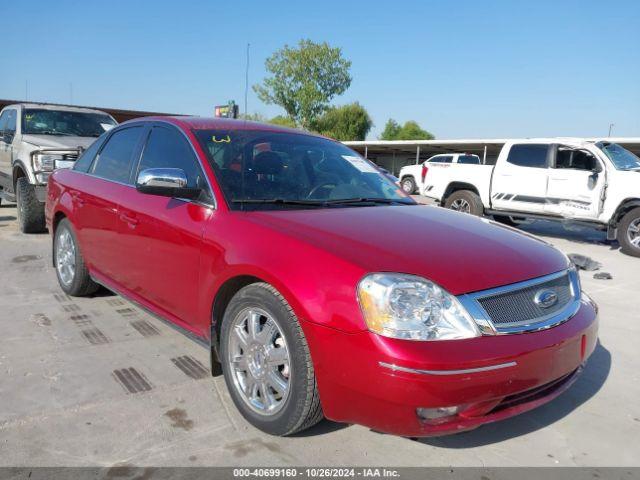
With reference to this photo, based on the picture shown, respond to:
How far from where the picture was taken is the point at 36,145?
24.1 ft

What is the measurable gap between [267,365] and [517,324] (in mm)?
1197

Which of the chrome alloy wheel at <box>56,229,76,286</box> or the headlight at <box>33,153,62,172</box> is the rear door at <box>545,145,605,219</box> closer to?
the chrome alloy wheel at <box>56,229,76,286</box>

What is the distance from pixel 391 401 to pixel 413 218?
1.29 meters

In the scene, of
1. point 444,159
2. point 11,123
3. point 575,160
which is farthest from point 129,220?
point 444,159

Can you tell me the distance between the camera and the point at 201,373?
3.29m

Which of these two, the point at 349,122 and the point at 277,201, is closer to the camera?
the point at 277,201

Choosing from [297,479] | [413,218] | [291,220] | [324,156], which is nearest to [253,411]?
[297,479]

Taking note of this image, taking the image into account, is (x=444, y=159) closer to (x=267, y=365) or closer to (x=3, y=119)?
(x=3, y=119)

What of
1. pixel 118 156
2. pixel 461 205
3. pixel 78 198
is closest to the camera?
pixel 118 156

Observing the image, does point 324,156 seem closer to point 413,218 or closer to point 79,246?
point 413,218

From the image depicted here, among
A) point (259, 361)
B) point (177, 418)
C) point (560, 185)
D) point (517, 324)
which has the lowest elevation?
point (177, 418)

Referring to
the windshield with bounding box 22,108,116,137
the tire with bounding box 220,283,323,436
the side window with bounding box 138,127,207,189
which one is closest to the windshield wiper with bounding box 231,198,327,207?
the side window with bounding box 138,127,207,189

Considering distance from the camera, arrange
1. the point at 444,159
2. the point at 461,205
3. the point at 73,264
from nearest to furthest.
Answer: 1. the point at 73,264
2. the point at 461,205
3. the point at 444,159

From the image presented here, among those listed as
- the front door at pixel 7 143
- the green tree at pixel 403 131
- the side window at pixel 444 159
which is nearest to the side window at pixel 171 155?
the front door at pixel 7 143
